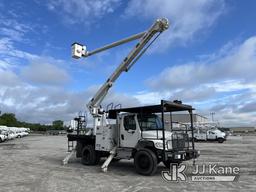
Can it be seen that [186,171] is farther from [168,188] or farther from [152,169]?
[168,188]

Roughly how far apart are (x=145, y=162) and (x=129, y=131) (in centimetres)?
177

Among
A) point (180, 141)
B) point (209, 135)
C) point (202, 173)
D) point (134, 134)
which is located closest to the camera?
point (202, 173)

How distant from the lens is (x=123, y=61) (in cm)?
1572

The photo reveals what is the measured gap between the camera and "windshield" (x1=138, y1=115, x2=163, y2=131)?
545 inches

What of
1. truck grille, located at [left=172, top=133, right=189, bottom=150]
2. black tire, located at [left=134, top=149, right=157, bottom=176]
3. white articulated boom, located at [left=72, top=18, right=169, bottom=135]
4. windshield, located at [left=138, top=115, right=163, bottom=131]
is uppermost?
white articulated boom, located at [left=72, top=18, right=169, bottom=135]

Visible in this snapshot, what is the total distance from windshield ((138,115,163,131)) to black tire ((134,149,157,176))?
45.7 inches

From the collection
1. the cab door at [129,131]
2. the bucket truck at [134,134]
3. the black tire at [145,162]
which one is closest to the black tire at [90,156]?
the bucket truck at [134,134]

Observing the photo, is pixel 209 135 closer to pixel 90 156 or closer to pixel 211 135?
pixel 211 135

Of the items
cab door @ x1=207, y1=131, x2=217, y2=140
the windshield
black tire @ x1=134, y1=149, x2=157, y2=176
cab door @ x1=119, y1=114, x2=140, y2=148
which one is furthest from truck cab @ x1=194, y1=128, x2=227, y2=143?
black tire @ x1=134, y1=149, x2=157, y2=176

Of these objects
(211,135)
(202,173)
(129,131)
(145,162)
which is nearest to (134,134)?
(129,131)

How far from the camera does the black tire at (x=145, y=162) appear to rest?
493 inches

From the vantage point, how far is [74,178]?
39.7ft

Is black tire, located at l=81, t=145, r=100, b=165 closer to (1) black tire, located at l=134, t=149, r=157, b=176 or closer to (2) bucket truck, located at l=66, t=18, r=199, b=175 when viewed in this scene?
(2) bucket truck, located at l=66, t=18, r=199, b=175

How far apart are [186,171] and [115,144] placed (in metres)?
3.39
